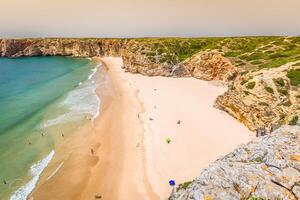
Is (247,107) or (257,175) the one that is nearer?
(257,175)

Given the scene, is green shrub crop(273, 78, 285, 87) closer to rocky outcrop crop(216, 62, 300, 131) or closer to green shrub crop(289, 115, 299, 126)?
rocky outcrop crop(216, 62, 300, 131)

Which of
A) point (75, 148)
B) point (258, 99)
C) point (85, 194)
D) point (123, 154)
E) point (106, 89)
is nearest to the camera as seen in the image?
point (85, 194)

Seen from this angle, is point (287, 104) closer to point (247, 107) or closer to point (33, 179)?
point (247, 107)

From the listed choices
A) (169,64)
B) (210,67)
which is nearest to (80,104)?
(169,64)

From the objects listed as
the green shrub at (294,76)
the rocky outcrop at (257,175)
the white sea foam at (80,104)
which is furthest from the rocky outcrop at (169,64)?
the rocky outcrop at (257,175)

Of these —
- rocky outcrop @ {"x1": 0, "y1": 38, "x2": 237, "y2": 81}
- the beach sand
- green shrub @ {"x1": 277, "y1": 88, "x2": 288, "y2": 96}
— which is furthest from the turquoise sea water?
green shrub @ {"x1": 277, "y1": 88, "x2": 288, "y2": 96}

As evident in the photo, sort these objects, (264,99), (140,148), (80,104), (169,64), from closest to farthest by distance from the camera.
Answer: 1. (140,148)
2. (264,99)
3. (80,104)
4. (169,64)

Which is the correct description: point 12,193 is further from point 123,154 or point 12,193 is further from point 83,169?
point 123,154

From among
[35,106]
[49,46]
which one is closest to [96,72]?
[35,106]
